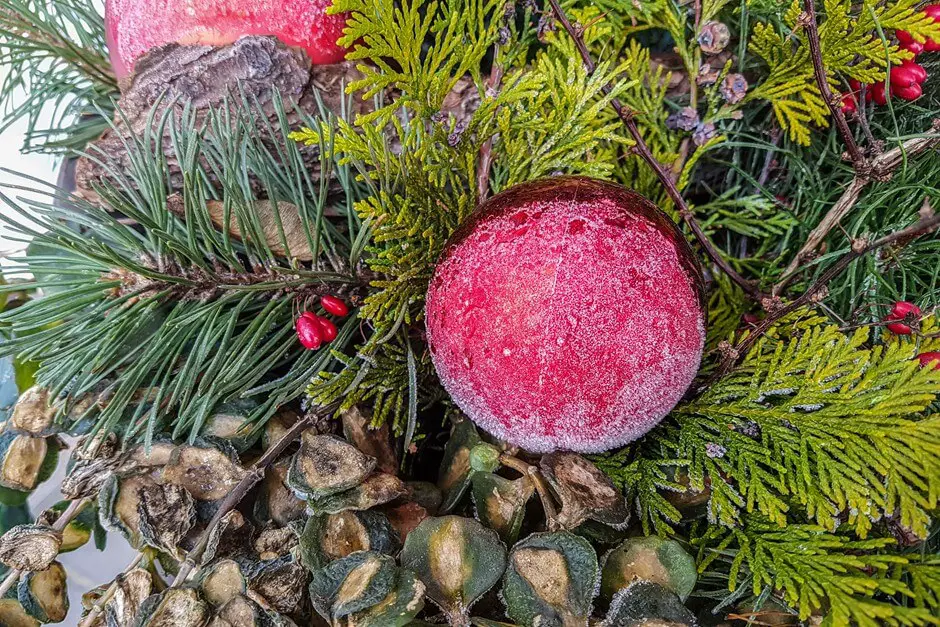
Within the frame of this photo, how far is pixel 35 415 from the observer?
0.59 metres

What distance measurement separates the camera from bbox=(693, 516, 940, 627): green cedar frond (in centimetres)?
39

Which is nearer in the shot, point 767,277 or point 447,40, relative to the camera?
point 447,40

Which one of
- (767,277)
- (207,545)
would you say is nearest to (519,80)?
(767,277)

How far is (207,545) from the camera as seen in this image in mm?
483

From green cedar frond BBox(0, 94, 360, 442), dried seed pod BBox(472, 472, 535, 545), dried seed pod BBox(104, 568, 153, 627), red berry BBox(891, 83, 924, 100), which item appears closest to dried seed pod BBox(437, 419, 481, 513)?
dried seed pod BBox(472, 472, 535, 545)

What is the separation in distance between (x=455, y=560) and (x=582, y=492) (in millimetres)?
103

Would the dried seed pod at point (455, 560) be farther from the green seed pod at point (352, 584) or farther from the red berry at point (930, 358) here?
the red berry at point (930, 358)

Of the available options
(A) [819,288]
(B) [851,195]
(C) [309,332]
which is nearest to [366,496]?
(C) [309,332]

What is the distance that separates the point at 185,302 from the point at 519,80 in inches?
13.6

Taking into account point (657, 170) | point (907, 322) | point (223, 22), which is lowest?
point (907, 322)

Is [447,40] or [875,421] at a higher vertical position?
[447,40]

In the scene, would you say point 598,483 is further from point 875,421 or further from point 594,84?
point 594,84

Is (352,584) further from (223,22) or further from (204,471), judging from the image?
(223,22)

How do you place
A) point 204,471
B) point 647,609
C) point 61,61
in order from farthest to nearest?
point 61,61
point 204,471
point 647,609
